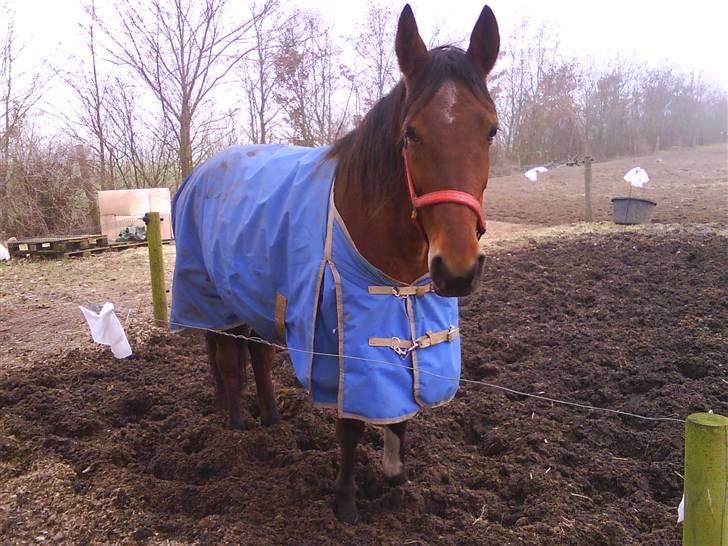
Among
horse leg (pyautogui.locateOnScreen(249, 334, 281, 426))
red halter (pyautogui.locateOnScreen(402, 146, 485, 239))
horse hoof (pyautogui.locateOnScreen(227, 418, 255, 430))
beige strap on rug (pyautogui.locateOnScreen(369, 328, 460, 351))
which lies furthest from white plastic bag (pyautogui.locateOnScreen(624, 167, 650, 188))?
red halter (pyautogui.locateOnScreen(402, 146, 485, 239))

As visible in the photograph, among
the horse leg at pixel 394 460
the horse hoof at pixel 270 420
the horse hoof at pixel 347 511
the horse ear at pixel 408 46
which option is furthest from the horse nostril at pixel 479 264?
the horse hoof at pixel 270 420

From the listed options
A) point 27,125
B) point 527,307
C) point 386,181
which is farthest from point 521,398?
point 27,125

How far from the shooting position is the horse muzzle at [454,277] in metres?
1.59

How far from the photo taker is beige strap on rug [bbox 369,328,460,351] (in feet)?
6.81

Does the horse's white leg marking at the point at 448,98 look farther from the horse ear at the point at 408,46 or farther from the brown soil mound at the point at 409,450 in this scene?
the brown soil mound at the point at 409,450

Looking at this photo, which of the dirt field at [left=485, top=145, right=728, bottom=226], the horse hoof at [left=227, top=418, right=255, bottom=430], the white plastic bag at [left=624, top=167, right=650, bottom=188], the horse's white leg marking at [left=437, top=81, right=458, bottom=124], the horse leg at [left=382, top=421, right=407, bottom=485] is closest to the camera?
the horse's white leg marking at [left=437, top=81, right=458, bottom=124]

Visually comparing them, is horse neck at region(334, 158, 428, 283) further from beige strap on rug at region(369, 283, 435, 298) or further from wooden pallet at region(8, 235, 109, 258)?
wooden pallet at region(8, 235, 109, 258)

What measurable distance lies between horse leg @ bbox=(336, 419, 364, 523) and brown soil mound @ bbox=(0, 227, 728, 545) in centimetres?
7

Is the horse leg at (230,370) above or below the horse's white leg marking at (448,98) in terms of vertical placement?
below

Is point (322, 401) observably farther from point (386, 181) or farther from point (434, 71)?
point (434, 71)

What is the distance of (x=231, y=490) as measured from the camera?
257cm

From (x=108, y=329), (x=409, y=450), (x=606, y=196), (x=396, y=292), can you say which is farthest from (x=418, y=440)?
(x=606, y=196)

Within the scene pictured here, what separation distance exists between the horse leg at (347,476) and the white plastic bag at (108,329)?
238 cm

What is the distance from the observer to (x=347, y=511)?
2.42 m
